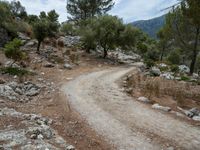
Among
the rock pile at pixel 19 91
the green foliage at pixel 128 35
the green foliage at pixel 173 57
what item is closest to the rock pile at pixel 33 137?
the rock pile at pixel 19 91

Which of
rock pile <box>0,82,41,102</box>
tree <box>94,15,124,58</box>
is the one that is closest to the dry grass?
rock pile <box>0,82,41,102</box>

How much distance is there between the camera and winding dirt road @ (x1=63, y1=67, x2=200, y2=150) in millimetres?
10859

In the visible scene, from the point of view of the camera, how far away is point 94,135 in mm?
11594

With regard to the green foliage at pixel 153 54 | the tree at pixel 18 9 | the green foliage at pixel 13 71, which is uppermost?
the tree at pixel 18 9

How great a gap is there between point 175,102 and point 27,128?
9988 mm

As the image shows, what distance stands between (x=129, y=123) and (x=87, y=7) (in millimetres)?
54551

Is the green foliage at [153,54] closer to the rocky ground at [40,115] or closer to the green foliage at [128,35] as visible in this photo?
the green foliage at [128,35]

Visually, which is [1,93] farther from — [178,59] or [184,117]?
[178,59]

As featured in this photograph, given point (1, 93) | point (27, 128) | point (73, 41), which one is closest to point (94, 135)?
point (27, 128)

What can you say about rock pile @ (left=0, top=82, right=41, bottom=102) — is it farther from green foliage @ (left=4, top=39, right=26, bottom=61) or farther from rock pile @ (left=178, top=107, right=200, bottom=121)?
rock pile @ (left=178, top=107, right=200, bottom=121)

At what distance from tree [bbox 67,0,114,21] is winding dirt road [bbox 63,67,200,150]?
47254mm

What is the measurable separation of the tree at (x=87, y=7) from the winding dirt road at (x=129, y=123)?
155ft

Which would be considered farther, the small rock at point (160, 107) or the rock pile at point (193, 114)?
the small rock at point (160, 107)

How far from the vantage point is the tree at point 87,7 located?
212 ft
